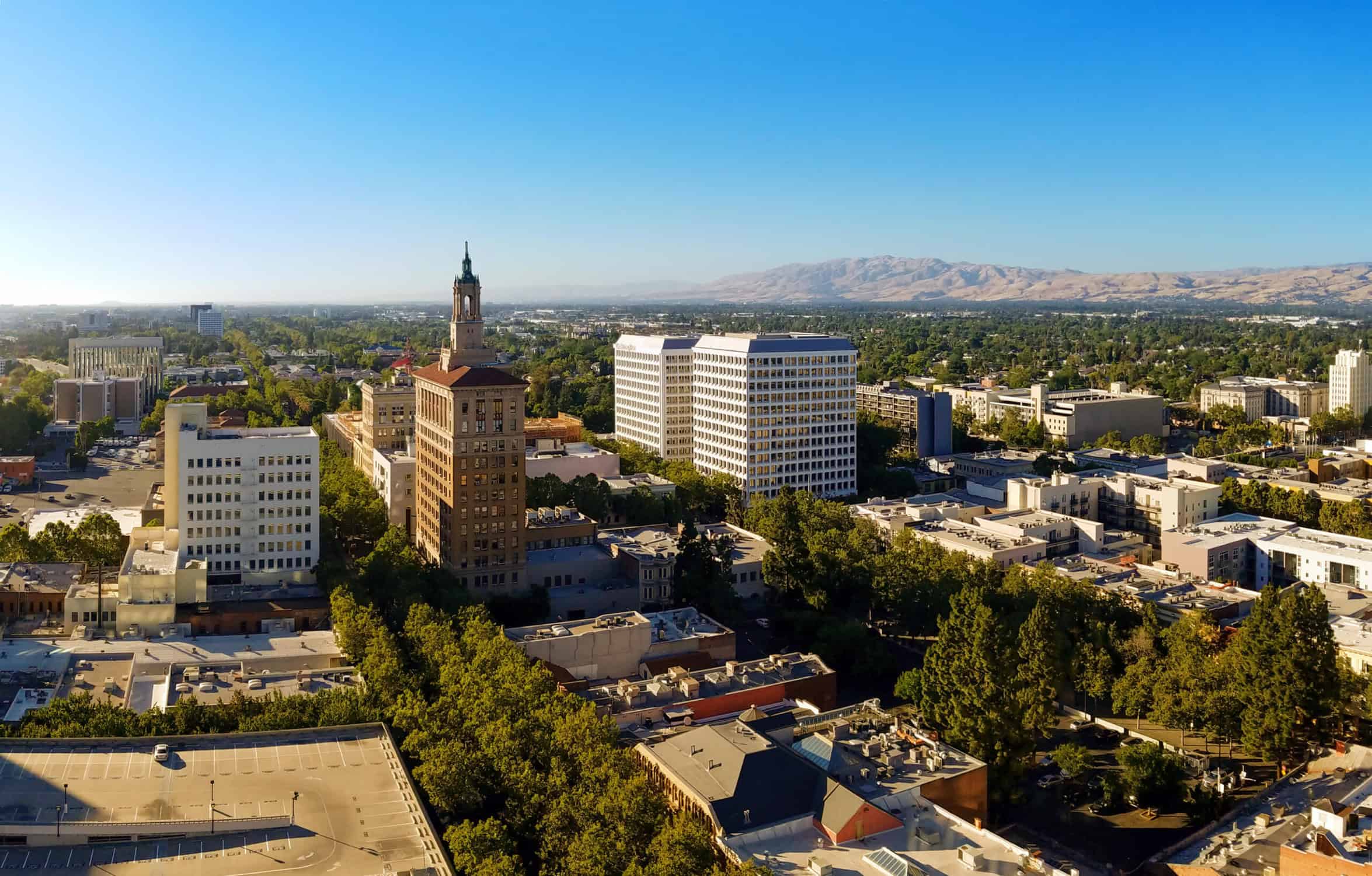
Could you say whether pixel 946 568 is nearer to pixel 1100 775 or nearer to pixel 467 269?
pixel 1100 775

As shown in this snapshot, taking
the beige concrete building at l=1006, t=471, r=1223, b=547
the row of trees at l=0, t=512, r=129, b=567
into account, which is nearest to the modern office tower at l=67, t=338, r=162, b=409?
the row of trees at l=0, t=512, r=129, b=567

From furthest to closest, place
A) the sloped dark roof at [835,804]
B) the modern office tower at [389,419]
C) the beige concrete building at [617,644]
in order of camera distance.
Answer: the modern office tower at [389,419] < the beige concrete building at [617,644] < the sloped dark roof at [835,804]

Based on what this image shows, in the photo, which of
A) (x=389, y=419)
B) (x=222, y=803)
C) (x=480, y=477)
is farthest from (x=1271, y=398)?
(x=222, y=803)

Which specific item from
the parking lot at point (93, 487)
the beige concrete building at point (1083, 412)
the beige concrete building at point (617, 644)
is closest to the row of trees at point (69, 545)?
the parking lot at point (93, 487)

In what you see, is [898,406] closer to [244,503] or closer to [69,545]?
[244,503]

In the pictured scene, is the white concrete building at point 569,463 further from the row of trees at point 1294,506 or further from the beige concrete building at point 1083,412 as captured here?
the beige concrete building at point 1083,412

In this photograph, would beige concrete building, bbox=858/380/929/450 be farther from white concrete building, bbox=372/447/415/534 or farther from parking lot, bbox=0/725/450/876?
parking lot, bbox=0/725/450/876
